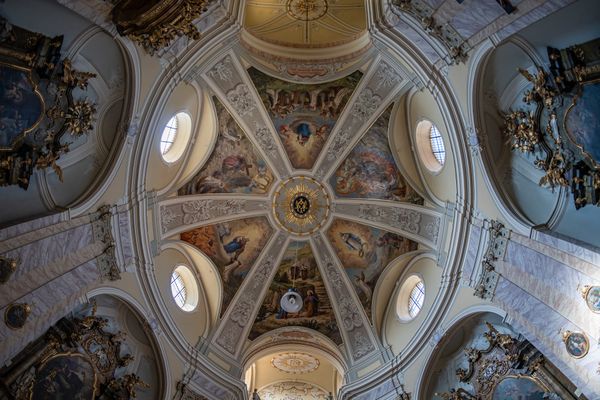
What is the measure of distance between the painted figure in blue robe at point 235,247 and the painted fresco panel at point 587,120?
10.8 meters

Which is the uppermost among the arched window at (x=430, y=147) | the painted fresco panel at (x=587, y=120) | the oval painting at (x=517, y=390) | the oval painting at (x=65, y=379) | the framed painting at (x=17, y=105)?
the arched window at (x=430, y=147)

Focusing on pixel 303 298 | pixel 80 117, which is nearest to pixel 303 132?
pixel 303 298

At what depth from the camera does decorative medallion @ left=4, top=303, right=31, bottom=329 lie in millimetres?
9609

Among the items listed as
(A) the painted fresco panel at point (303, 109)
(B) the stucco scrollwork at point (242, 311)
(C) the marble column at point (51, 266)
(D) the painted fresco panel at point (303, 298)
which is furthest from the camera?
(D) the painted fresco panel at point (303, 298)

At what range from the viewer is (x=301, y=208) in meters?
18.4

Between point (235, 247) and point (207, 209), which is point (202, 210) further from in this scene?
point (235, 247)

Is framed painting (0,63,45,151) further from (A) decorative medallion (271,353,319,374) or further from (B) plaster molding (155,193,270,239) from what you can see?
(A) decorative medallion (271,353,319,374)

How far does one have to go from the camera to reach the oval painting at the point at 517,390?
36.5 ft

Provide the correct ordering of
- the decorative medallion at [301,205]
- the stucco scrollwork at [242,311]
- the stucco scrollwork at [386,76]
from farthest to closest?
1. the decorative medallion at [301,205]
2. the stucco scrollwork at [242,311]
3. the stucco scrollwork at [386,76]

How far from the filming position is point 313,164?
18125mm

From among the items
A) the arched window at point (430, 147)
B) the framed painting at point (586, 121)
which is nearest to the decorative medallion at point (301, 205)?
the arched window at point (430, 147)

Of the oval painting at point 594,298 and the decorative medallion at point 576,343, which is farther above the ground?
the oval painting at point 594,298

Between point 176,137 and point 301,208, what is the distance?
4808 millimetres

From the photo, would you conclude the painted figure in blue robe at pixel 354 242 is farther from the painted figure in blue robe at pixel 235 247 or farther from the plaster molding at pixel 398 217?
the painted figure in blue robe at pixel 235 247
